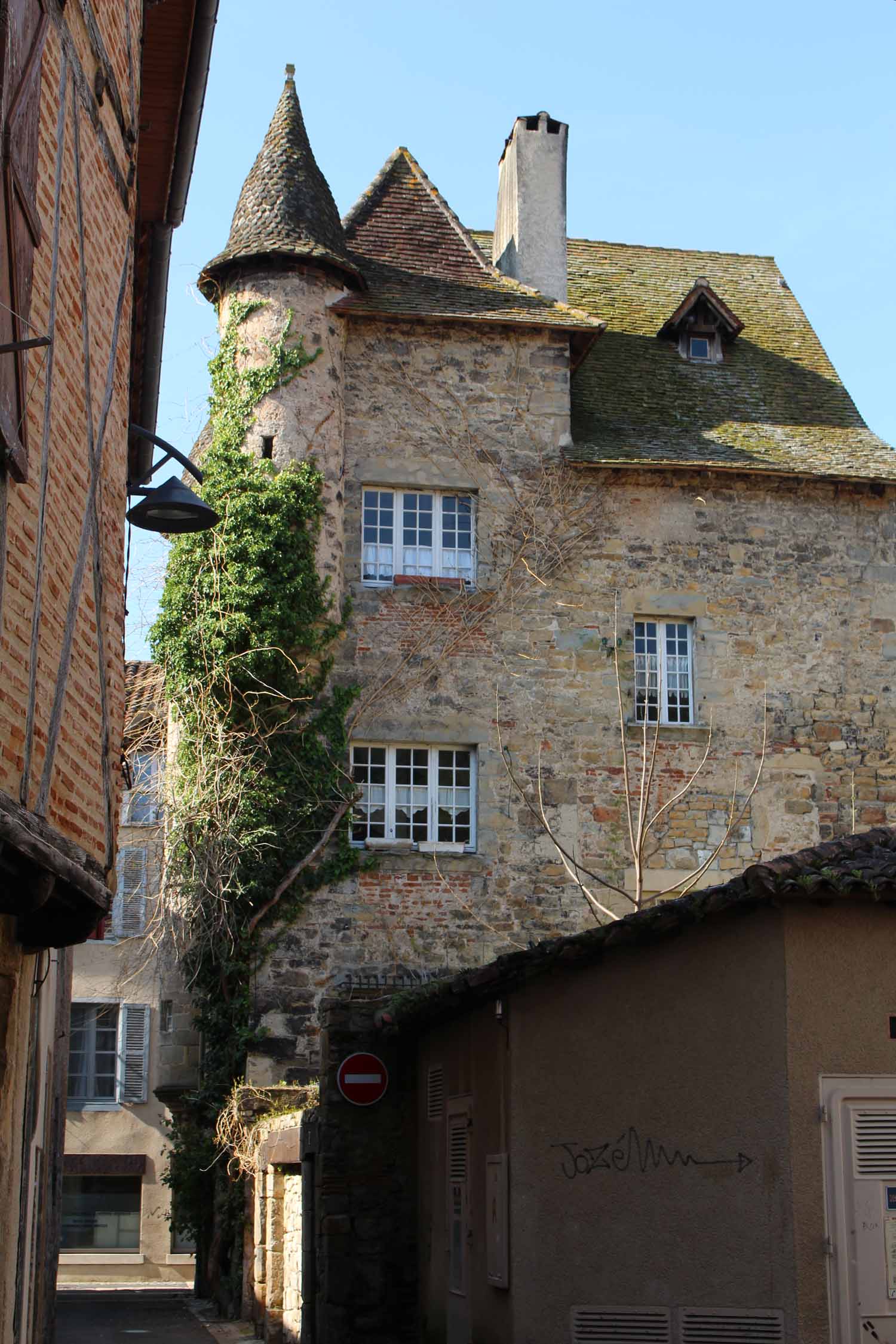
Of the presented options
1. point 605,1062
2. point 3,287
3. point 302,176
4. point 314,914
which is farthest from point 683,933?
point 302,176

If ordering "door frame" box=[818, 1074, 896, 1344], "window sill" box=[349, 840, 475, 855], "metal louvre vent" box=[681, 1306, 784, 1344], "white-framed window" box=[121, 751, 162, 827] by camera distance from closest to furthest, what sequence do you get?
"door frame" box=[818, 1074, 896, 1344], "metal louvre vent" box=[681, 1306, 784, 1344], "window sill" box=[349, 840, 475, 855], "white-framed window" box=[121, 751, 162, 827]

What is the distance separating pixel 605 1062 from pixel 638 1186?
70cm

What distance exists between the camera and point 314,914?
1644 cm

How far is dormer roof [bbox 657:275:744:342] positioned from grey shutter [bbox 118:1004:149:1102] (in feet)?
42.1

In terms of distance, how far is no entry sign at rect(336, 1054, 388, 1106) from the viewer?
39.5ft

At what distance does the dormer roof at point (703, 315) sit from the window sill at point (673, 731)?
5.70 metres

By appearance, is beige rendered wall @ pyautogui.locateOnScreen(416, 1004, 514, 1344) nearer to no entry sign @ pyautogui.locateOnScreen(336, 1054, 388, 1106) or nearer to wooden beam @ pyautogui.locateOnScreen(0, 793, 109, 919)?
no entry sign @ pyautogui.locateOnScreen(336, 1054, 388, 1106)

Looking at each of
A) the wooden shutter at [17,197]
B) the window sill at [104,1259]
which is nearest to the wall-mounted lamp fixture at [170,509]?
the wooden shutter at [17,197]

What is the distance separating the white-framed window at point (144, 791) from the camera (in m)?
17.3

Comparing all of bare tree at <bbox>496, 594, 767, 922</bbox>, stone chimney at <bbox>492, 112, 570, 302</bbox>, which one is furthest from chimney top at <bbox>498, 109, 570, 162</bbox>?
bare tree at <bbox>496, 594, 767, 922</bbox>

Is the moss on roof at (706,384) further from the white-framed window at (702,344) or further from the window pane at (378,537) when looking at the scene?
the window pane at (378,537)

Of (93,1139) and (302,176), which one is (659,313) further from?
(93,1139)

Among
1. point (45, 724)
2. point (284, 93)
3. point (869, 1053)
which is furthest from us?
point (284, 93)

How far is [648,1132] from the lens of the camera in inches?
340
